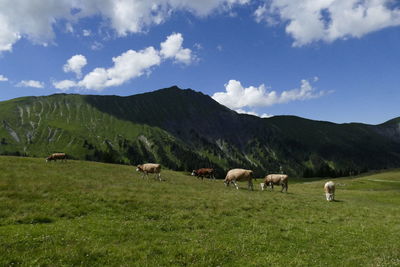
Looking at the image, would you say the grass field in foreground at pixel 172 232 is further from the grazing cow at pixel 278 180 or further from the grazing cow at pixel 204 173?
the grazing cow at pixel 204 173

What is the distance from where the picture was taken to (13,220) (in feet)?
50.8

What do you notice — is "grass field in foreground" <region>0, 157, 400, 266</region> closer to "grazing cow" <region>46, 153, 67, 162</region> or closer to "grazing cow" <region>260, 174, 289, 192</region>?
"grazing cow" <region>260, 174, 289, 192</region>

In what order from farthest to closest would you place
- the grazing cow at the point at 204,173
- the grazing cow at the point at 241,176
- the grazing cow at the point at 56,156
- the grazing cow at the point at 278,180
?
the grazing cow at the point at 204,173, the grazing cow at the point at 56,156, the grazing cow at the point at 278,180, the grazing cow at the point at 241,176

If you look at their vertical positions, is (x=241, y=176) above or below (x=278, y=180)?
above

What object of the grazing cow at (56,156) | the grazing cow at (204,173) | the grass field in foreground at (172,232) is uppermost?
the grazing cow at (56,156)

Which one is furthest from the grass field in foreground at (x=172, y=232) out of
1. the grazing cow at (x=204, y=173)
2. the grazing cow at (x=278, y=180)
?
the grazing cow at (x=204, y=173)

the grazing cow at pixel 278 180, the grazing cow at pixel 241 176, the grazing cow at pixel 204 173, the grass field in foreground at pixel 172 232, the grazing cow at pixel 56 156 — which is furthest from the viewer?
the grazing cow at pixel 204 173

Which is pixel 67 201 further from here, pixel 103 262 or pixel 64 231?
pixel 103 262

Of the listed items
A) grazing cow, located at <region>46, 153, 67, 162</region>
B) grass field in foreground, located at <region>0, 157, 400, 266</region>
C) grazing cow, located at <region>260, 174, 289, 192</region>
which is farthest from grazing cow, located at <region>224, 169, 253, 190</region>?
grazing cow, located at <region>46, 153, 67, 162</region>

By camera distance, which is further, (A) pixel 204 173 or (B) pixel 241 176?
(A) pixel 204 173

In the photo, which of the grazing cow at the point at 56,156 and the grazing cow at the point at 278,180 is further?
the grazing cow at the point at 56,156

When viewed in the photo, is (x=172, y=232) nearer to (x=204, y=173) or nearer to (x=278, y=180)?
(x=278, y=180)

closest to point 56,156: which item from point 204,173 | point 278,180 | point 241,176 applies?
point 204,173

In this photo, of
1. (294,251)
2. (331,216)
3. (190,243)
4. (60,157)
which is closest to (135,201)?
(190,243)
